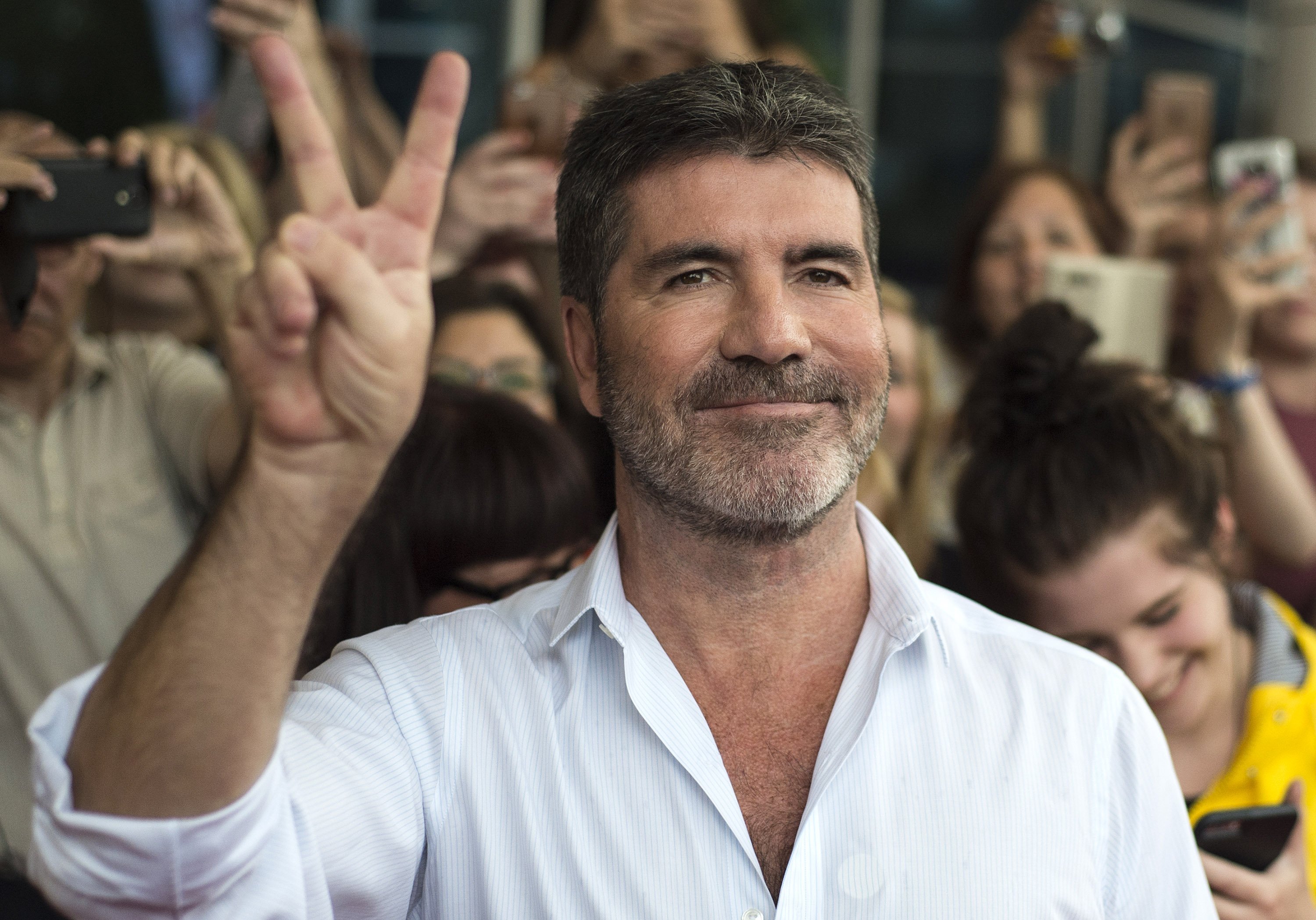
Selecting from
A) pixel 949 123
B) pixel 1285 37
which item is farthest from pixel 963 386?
pixel 949 123

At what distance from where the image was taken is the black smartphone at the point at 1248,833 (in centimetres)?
192

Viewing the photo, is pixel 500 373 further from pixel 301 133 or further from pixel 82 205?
pixel 301 133

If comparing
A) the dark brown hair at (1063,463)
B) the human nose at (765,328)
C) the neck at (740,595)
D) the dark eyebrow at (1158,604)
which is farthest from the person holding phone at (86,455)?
the dark eyebrow at (1158,604)

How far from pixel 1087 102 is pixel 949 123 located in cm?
89

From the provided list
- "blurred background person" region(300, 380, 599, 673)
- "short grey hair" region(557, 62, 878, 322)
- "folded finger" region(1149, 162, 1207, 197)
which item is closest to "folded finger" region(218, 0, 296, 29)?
"blurred background person" region(300, 380, 599, 673)

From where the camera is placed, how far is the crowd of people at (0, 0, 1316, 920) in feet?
6.79

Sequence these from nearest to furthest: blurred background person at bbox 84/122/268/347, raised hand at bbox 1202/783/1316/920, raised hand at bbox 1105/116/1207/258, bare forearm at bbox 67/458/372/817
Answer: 1. bare forearm at bbox 67/458/372/817
2. raised hand at bbox 1202/783/1316/920
3. blurred background person at bbox 84/122/268/347
4. raised hand at bbox 1105/116/1207/258

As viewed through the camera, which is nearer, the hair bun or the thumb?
the thumb

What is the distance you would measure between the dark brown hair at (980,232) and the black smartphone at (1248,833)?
Answer: 68.3 inches

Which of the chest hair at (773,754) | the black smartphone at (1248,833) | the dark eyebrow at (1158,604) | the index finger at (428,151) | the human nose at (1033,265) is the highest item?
the index finger at (428,151)

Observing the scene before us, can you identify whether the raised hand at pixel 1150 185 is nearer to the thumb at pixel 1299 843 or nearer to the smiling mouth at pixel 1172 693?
the smiling mouth at pixel 1172 693

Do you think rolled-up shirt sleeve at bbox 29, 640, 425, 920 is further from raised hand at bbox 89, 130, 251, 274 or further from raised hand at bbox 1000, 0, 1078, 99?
raised hand at bbox 1000, 0, 1078, 99

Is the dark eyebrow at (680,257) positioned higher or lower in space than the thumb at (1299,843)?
higher

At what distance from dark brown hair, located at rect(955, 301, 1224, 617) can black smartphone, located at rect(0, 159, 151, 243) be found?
5.01ft
